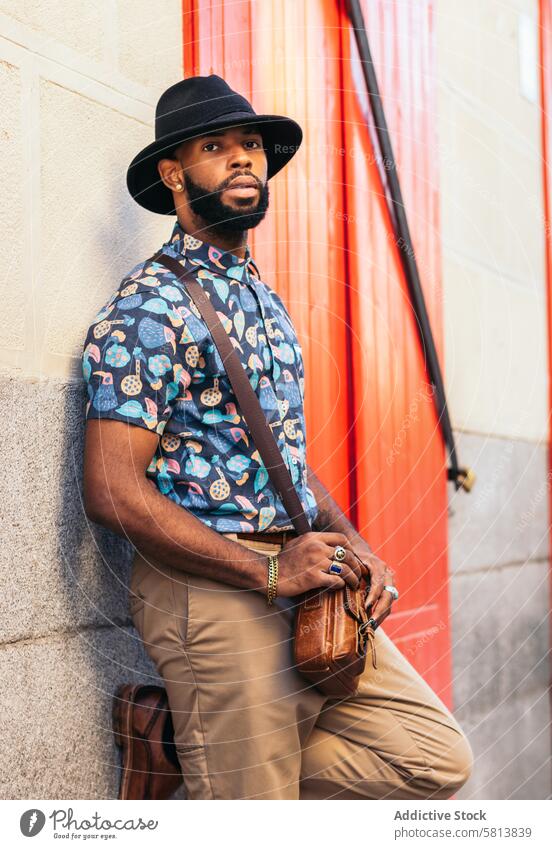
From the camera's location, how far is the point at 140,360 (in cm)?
227

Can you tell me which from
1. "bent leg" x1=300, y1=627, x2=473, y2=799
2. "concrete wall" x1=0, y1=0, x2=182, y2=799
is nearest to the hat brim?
"concrete wall" x1=0, y1=0, x2=182, y2=799

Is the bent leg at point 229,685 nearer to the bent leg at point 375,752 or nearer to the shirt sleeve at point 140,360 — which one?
the bent leg at point 375,752

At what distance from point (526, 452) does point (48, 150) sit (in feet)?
11.8

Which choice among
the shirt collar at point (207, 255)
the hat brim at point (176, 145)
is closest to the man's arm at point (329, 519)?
the shirt collar at point (207, 255)

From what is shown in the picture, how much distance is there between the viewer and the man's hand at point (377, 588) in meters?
2.55

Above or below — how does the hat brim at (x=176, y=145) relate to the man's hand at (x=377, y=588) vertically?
above

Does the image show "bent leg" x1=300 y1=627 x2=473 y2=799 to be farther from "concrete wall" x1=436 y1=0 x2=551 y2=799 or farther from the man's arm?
"concrete wall" x1=436 y1=0 x2=551 y2=799

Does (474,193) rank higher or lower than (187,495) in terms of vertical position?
higher

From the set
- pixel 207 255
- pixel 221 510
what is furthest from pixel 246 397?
pixel 207 255

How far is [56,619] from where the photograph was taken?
2.55 metres

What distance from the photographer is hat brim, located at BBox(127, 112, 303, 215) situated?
254 centimetres

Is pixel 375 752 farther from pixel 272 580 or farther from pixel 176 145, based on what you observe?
pixel 176 145
